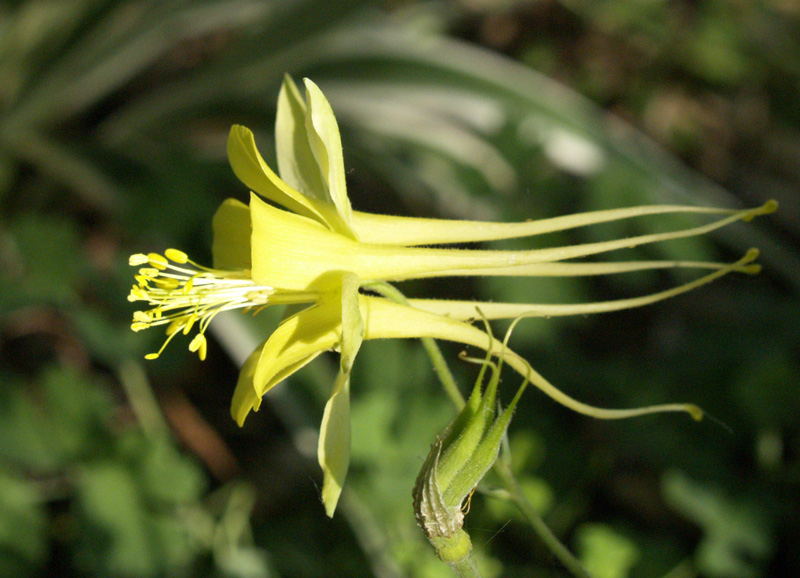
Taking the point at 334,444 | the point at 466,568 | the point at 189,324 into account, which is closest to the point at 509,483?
the point at 466,568

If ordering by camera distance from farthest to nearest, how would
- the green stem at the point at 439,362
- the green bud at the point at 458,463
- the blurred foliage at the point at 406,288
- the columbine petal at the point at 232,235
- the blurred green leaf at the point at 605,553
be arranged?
the blurred foliage at the point at 406,288 < the blurred green leaf at the point at 605,553 < the columbine petal at the point at 232,235 < the green stem at the point at 439,362 < the green bud at the point at 458,463

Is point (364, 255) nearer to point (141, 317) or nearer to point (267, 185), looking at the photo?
point (267, 185)

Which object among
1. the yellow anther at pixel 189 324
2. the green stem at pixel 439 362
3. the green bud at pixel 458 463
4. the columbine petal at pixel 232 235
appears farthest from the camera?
the columbine petal at pixel 232 235

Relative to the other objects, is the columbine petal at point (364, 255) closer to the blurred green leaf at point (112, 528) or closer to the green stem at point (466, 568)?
the green stem at point (466, 568)

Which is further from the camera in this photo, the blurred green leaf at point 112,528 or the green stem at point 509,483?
the blurred green leaf at point 112,528

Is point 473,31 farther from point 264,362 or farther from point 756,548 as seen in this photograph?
point 264,362

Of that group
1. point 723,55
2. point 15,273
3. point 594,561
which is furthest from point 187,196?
point 723,55

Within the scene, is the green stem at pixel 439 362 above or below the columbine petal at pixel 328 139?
below

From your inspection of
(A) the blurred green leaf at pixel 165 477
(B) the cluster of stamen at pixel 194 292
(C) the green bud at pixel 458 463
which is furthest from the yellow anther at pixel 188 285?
(A) the blurred green leaf at pixel 165 477

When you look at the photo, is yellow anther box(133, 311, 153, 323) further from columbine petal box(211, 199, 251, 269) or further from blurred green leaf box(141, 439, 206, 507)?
blurred green leaf box(141, 439, 206, 507)
